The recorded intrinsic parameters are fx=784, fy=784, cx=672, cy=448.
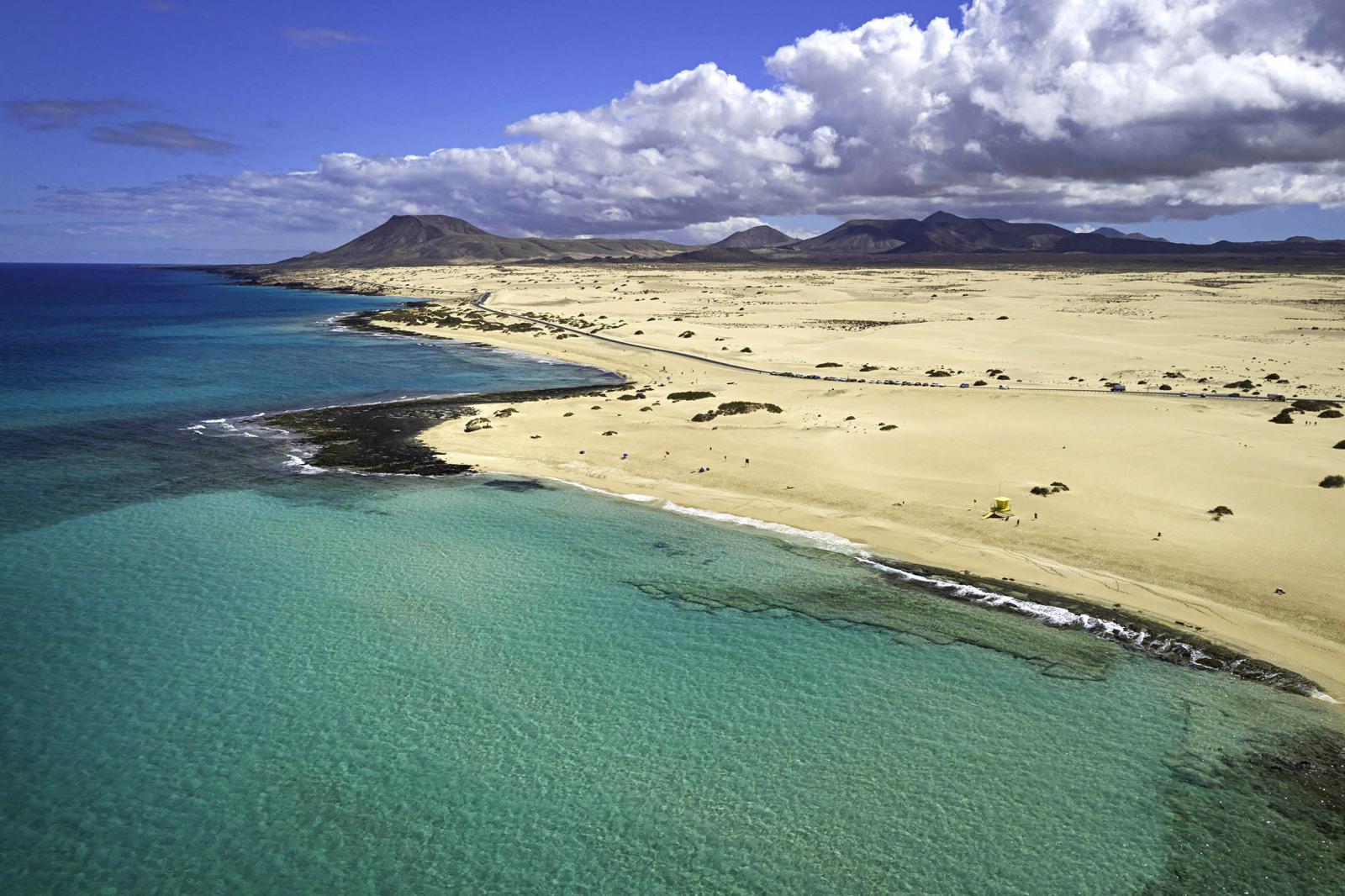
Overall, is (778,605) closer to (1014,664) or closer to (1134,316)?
(1014,664)

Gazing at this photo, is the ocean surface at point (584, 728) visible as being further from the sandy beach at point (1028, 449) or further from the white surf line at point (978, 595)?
the sandy beach at point (1028, 449)

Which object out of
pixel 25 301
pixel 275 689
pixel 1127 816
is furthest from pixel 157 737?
pixel 25 301

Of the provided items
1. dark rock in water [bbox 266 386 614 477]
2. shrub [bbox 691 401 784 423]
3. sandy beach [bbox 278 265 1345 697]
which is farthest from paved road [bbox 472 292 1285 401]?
dark rock in water [bbox 266 386 614 477]

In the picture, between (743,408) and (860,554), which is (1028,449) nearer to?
(860,554)

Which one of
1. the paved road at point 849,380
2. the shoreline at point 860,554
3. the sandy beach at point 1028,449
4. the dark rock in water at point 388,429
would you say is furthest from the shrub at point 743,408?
the dark rock in water at point 388,429

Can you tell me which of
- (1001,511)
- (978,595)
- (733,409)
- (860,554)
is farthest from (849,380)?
(978,595)
